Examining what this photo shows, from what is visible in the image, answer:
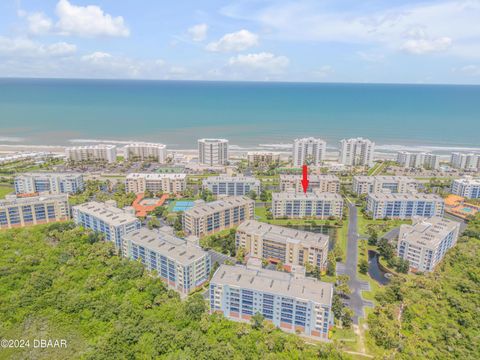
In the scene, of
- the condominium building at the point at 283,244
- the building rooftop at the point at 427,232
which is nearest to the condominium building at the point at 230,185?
the condominium building at the point at 283,244

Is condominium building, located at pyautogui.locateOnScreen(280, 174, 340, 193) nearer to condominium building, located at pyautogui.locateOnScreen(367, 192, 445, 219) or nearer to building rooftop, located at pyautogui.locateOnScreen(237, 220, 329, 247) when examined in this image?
condominium building, located at pyautogui.locateOnScreen(367, 192, 445, 219)

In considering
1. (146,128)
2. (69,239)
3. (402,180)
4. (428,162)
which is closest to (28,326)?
(69,239)

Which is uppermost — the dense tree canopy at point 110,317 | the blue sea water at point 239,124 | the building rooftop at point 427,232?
the blue sea water at point 239,124

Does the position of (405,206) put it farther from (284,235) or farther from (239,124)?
(239,124)

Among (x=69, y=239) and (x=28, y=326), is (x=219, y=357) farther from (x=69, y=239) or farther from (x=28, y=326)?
(x=69, y=239)

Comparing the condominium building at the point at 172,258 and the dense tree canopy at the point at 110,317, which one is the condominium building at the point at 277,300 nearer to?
the dense tree canopy at the point at 110,317

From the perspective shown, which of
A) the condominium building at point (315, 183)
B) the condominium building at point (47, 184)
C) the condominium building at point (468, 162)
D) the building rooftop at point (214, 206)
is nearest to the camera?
the building rooftop at point (214, 206)

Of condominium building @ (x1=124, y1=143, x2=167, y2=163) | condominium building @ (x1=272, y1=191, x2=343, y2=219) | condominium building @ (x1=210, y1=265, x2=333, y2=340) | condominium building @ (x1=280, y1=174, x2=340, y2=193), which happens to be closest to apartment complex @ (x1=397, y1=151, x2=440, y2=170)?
condominium building @ (x1=280, y1=174, x2=340, y2=193)

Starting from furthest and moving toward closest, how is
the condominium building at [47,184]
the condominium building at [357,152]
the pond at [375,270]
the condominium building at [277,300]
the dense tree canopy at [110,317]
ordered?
1. the condominium building at [357,152]
2. the condominium building at [47,184]
3. the pond at [375,270]
4. the condominium building at [277,300]
5. the dense tree canopy at [110,317]
